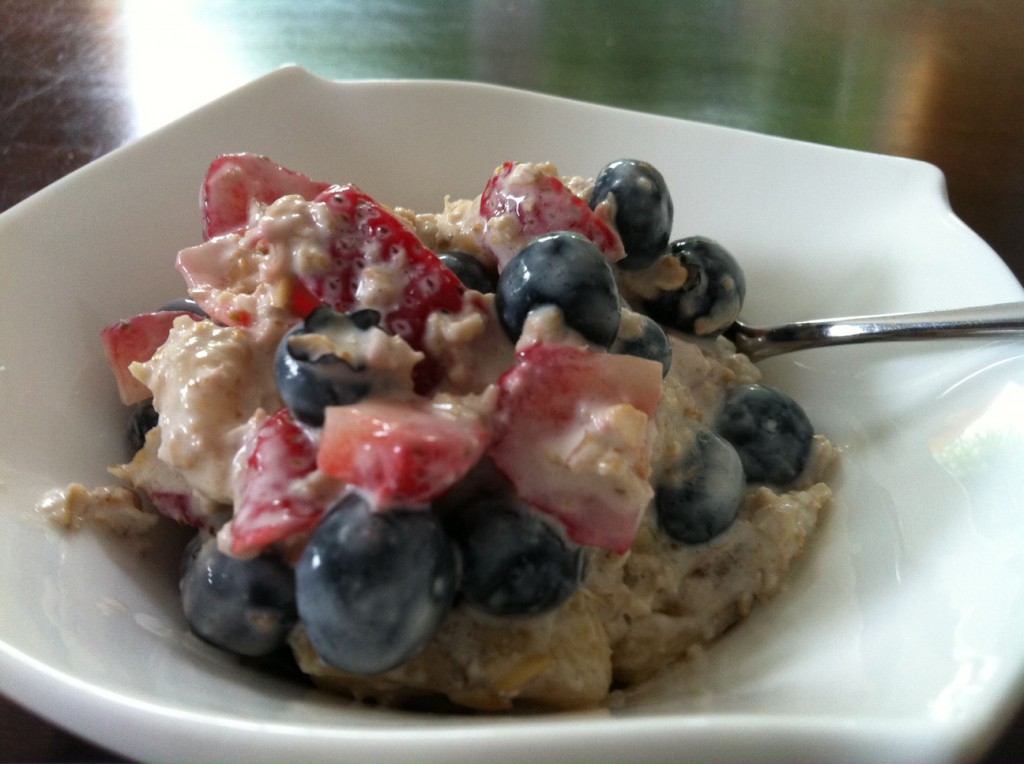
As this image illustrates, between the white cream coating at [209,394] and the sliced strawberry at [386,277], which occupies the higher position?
the sliced strawberry at [386,277]

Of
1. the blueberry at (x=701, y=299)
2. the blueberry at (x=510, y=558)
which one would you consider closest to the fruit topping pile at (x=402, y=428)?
the blueberry at (x=510, y=558)

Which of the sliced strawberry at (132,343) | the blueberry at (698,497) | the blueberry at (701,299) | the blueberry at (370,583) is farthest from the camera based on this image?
the blueberry at (701,299)

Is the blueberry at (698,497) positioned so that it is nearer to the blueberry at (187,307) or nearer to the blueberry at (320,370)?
the blueberry at (320,370)

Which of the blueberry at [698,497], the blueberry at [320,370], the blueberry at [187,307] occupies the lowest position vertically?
the blueberry at [698,497]

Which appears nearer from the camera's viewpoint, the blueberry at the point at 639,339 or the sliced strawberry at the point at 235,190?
the blueberry at the point at 639,339

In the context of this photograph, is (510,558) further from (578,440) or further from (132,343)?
(132,343)

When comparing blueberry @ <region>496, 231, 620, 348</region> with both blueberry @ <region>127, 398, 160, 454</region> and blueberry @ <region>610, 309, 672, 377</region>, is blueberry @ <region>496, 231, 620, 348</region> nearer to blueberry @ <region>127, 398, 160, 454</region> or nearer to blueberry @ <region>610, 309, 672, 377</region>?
blueberry @ <region>610, 309, 672, 377</region>

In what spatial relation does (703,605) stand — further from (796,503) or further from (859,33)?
(859,33)
